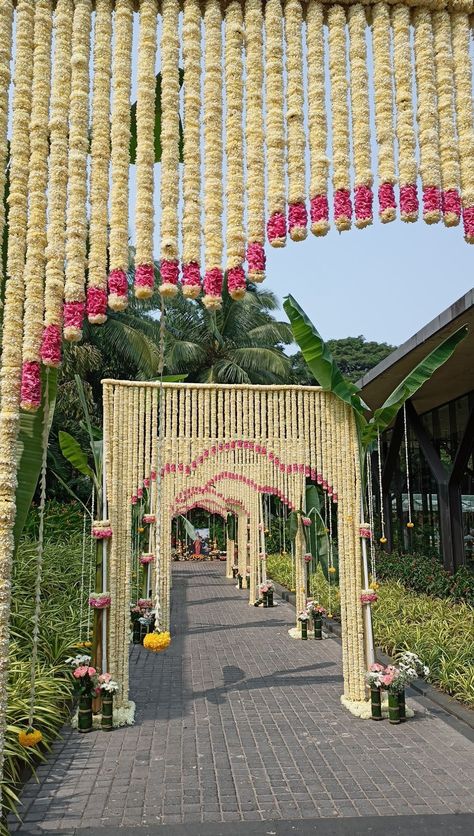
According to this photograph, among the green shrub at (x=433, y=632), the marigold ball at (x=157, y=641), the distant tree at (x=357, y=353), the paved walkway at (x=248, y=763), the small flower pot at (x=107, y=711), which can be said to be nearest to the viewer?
the paved walkway at (x=248, y=763)

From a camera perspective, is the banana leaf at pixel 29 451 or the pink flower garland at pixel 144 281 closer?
the pink flower garland at pixel 144 281

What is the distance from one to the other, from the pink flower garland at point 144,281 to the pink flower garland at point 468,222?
144 cm

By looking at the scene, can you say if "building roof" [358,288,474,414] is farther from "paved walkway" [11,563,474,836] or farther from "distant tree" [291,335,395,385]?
"distant tree" [291,335,395,385]

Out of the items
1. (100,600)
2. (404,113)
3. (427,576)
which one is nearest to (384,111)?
(404,113)

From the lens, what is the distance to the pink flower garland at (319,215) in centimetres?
280

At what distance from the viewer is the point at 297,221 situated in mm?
2803

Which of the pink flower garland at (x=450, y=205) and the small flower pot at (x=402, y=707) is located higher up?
the pink flower garland at (x=450, y=205)

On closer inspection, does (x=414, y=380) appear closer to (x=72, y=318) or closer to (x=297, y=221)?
(x=297, y=221)

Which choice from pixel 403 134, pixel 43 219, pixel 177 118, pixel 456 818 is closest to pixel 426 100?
pixel 403 134

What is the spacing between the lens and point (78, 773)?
5637mm

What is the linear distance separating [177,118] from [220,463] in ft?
29.0

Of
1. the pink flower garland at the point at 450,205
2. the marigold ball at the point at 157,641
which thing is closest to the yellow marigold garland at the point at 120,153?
the pink flower garland at the point at 450,205

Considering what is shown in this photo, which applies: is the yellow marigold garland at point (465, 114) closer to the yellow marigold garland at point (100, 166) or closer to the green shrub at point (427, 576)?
the yellow marigold garland at point (100, 166)

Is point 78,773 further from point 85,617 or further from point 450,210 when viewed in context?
point 450,210
